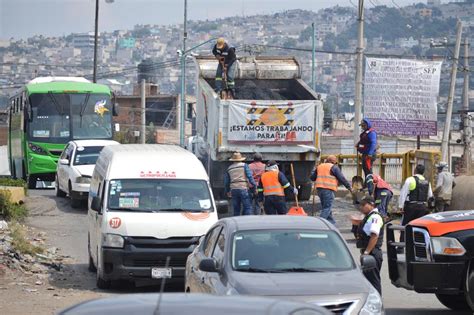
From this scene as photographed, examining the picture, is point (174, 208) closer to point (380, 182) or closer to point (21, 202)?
point (380, 182)

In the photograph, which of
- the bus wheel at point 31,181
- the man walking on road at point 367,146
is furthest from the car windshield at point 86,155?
the bus wheel at point 31,181

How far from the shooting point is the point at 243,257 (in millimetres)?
10617

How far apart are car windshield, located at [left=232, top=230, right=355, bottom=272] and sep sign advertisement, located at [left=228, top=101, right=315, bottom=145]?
13.7m

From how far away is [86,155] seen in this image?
89.1 ft

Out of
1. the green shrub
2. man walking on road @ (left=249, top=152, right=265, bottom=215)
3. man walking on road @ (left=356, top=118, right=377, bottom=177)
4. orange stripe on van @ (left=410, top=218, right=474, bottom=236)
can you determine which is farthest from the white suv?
orange stripe on van @ (left=410, top=218, right=474, bottom=236)

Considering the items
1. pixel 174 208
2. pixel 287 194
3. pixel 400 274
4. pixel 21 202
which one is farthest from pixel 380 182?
pixel 21 202

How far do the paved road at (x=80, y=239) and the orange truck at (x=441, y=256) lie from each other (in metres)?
1.01

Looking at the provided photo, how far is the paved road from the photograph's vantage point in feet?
46.3

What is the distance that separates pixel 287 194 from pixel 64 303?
10.6 metres

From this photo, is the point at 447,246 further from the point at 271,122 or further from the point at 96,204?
the point at 271,122

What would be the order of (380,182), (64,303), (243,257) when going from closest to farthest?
(243,257)
(64,303)
(380,182)

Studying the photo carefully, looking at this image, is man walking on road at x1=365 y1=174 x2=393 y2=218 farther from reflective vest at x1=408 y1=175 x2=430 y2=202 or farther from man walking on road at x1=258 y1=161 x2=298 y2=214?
man walking on road at x1=258 y1=161 x2=298 y2=214

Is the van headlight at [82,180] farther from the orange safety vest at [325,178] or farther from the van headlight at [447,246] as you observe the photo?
the van headlight at [447,246]

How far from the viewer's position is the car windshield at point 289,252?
1045 cm
